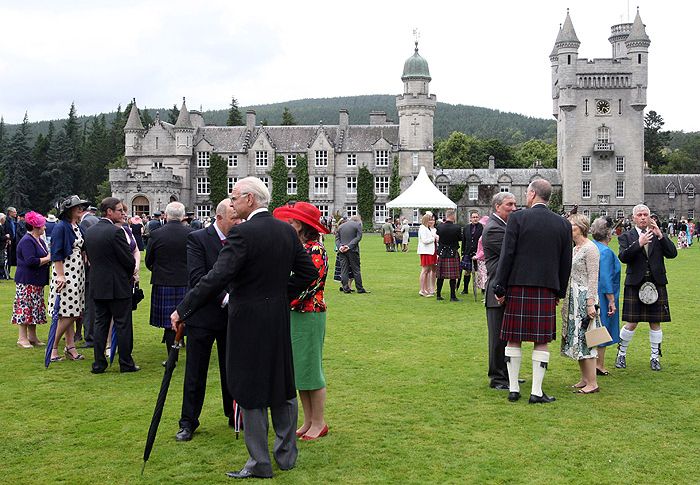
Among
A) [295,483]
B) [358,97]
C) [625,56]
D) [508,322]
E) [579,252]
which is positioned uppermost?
[358,97]

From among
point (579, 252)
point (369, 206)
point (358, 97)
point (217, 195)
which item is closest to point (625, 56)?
point (369, 206)

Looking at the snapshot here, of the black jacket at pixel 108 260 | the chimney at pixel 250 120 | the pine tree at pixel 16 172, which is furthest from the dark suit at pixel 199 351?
the pine tree at pixel 16 172

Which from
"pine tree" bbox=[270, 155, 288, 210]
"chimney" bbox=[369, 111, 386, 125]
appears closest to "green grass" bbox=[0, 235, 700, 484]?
"pine tree" bbox=[270, 155, 288, 210]

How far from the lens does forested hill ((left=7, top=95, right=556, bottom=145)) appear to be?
152 m

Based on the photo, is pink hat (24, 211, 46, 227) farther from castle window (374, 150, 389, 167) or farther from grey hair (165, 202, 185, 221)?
castle window (374, 150, 389, 167)

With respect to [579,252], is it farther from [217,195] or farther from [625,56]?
[625,56]

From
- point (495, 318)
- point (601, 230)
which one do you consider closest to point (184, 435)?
point (495, 318)

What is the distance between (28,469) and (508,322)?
4.86m

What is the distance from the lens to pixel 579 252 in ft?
27.8

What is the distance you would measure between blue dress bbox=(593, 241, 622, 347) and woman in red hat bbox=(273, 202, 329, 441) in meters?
3.99

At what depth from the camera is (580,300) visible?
8250 mm

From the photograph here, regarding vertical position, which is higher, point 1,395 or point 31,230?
point 31,230

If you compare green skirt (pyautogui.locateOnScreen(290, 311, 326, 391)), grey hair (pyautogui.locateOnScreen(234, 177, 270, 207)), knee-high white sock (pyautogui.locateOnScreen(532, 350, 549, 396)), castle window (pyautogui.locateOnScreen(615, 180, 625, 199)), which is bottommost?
knee-high white sock (pyautogui.locateOnScreen(532, 350, 549, 396))

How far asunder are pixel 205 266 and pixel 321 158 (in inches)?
2505
